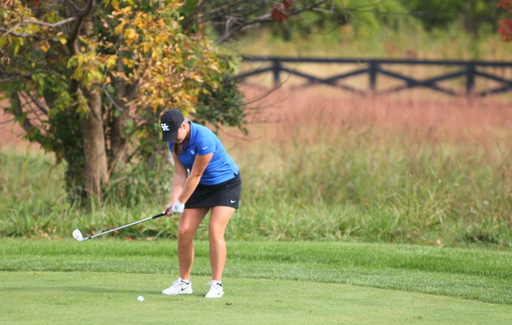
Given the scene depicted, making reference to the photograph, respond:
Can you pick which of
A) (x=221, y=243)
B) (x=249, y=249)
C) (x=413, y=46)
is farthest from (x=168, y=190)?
(x=413, y=46)

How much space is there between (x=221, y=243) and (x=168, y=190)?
15.9 feet

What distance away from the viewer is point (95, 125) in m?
10.2

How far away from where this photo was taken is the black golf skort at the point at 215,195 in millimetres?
5863

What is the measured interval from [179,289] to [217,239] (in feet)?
1.84

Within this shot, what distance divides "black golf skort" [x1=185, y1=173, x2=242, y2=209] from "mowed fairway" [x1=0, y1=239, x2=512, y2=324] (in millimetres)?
796

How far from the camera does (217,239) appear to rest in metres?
5.80

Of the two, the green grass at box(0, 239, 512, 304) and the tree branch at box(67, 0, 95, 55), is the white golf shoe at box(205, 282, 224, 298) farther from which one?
the tree branch at box(67, 0, 95, 55)

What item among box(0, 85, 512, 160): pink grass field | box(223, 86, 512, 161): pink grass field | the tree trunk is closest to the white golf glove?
the tree trunk

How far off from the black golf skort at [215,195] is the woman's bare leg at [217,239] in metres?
0.06

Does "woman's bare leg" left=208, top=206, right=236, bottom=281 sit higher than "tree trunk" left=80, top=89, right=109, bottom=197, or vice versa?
"tree trunk" left=80, top=89, right=109, bottom=197

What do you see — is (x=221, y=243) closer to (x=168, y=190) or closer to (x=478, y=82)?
(x=168, y=190)

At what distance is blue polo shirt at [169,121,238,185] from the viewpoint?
18.5ft

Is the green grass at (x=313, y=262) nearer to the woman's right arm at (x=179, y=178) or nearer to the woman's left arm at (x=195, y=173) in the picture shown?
the woman's right arm at (x=179, y=178)

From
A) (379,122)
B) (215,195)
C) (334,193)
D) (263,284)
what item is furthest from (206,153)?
(379,122)
